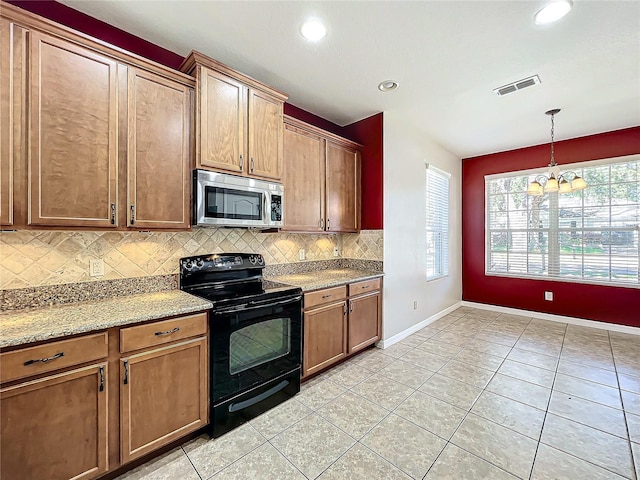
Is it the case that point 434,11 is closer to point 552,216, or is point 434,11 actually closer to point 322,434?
point 322,434

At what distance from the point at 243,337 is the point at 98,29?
7.92 feet

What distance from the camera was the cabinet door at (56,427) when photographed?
125 centimetres

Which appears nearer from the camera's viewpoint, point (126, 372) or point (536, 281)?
point (126, 372)

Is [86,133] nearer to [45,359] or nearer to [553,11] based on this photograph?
[45,359]

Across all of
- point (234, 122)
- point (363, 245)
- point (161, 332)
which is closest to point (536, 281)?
point (363, 245)

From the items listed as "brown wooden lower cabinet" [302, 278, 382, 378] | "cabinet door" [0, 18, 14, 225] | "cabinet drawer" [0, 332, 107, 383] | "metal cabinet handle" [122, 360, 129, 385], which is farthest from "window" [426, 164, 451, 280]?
"cabinet door" [0, 18, 14, 225]

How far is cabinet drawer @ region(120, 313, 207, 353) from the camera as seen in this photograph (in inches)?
60.7

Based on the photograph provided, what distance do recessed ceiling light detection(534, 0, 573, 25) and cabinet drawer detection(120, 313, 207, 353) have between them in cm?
301

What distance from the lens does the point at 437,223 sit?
15.1ft

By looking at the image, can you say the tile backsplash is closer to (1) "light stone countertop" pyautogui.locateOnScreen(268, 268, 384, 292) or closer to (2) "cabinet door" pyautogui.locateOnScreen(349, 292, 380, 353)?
(1) "light stone countertop" pyautogui.locateOnScreen(268, 268, 384, 292)

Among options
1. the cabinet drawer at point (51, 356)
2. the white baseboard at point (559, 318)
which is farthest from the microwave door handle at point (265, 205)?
the white baseboard at point (559, 318)

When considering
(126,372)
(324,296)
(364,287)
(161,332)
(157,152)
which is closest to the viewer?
(126,372)

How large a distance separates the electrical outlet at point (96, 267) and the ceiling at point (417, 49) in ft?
5.54

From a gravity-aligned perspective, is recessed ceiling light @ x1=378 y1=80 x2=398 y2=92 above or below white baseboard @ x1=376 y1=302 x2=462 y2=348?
above
